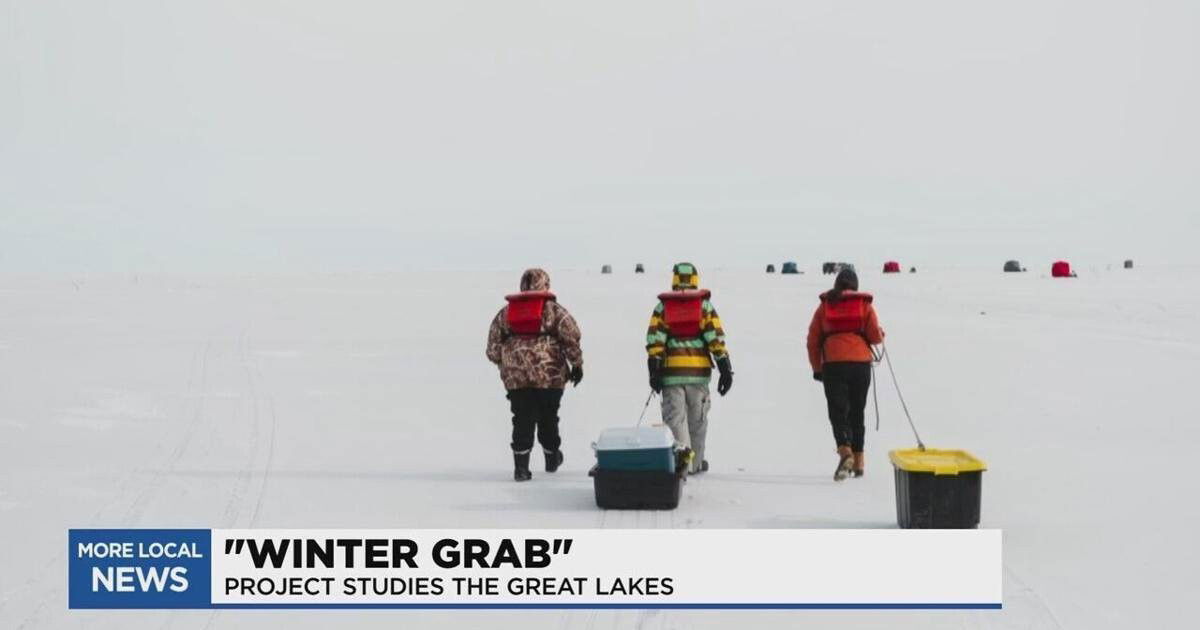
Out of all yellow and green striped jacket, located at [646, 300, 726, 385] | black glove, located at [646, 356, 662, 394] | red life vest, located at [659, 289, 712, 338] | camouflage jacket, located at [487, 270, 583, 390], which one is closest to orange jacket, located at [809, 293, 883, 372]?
yellow and green striped jacket, located at [646, 300, 726, 385]

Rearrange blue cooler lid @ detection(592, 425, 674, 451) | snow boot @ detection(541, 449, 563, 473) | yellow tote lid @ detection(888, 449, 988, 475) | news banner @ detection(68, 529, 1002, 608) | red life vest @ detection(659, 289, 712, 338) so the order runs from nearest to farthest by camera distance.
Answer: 1. news banner @ detection(68, 529, 1002, 608)
2. yellow tote lid @ detection(888, 449, 988, 475)
3. blue cooler lid @ detection(592, 425, 674, 451)
4. red life vest @ detection(659, 289, 712, 338)
5. snow boot @ detection(541, 449, 563, 473)

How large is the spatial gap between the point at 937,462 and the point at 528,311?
3.79 m

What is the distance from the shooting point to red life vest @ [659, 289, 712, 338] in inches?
435

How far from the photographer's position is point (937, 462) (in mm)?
8797

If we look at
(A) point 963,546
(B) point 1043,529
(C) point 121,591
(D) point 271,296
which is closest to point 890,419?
(B) point 1043,529

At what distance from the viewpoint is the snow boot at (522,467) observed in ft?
37.2

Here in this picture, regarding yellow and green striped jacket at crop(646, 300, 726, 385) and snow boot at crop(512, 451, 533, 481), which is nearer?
yellow and green striped jacket at crop(646, 300, 726, 385)

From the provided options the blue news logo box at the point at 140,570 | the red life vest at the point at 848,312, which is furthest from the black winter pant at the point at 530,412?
the blue news logo box at the point at 140,570

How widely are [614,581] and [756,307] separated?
3194 centimetres

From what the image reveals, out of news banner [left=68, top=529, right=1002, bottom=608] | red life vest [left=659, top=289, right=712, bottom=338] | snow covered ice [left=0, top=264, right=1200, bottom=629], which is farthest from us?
red life vest [left=659, top=289, right=712, bottom=338]

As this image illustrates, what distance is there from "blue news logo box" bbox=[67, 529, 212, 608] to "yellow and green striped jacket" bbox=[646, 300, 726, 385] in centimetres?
397

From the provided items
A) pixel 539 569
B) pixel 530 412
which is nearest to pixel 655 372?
pixel 530 412

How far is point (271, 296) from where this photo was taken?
1971 inches

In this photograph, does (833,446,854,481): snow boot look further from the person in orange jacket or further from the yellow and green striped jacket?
the yellow and green striped jacket
